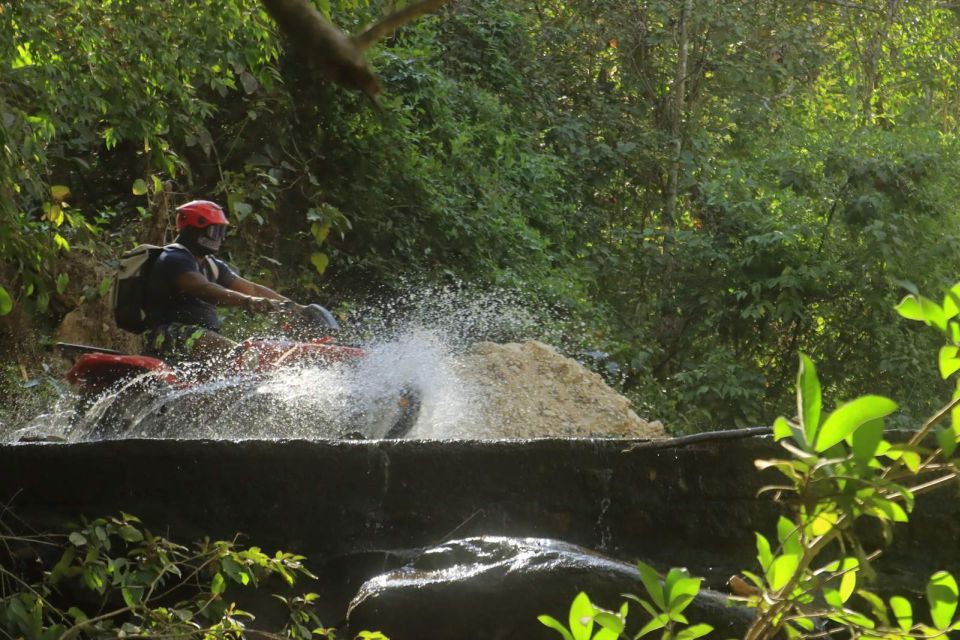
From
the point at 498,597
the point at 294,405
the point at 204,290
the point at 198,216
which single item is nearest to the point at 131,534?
the point at 498,597

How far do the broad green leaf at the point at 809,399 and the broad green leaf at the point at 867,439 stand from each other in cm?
5

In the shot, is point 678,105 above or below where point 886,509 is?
above

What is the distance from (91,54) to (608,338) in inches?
278

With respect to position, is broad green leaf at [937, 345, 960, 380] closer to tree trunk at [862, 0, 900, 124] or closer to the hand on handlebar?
the hand on handlebar

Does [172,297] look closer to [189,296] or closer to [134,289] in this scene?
[189,296]

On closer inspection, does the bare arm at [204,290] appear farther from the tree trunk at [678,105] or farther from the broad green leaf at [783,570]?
the tree trunk at [678,105]

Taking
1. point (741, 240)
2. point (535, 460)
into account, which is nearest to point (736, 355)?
point (741, 240)

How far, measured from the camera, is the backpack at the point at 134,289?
24.3ft

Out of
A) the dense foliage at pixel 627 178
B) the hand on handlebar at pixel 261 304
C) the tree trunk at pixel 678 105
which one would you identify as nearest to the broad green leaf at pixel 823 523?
the hand on handlebar at pixel 261 304

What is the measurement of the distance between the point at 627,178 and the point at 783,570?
15.0 m

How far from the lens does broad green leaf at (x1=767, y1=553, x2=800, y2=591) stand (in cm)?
161

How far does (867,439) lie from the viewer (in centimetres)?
138

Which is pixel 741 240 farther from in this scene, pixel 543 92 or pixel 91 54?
pixel 91 54

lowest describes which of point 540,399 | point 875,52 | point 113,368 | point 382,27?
point 540,399
